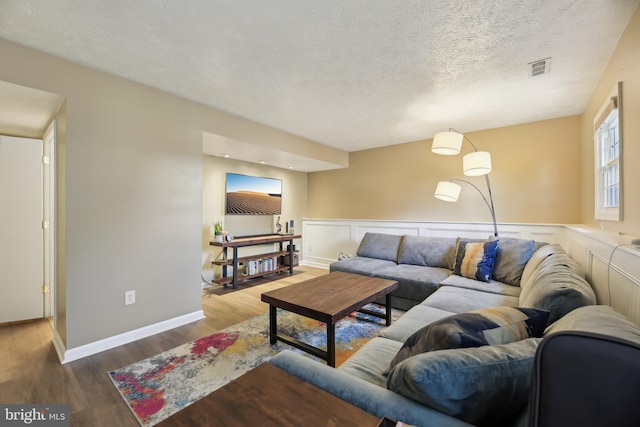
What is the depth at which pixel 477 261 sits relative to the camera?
2.99 metres

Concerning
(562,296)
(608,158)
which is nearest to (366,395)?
(562,296)

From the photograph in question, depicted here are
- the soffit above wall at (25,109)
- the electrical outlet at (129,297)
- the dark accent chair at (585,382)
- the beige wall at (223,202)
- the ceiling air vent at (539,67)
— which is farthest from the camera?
the beige wall at (223,202)

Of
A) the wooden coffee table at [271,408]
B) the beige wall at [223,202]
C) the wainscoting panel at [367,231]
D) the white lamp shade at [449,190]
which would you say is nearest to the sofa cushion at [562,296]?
the wooden coffee table at [271,408]

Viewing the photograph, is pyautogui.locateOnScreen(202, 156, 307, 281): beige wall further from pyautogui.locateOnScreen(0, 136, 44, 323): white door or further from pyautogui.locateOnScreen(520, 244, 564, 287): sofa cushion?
pyautogui.locateOnScreen(520, 244, 564, 287): sofa cushion

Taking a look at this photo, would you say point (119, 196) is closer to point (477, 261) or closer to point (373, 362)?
point (373, 362)

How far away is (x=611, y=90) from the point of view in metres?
2.04

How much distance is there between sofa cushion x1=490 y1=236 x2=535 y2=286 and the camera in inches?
110

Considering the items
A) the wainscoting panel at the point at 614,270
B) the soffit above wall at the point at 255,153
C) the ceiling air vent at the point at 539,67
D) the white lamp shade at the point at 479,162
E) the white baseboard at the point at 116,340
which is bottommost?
the white baseboard at the point at 116,340

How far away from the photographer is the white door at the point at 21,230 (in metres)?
2.79

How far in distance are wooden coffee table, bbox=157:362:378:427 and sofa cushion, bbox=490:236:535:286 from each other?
2774 millimetres

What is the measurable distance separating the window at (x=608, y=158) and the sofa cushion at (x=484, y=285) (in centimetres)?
93

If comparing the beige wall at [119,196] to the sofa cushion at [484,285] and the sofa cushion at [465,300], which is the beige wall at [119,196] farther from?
the sofa cushion at [484,285]

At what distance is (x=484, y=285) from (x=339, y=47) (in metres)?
2.59

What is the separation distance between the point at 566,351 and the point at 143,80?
3185 mm
